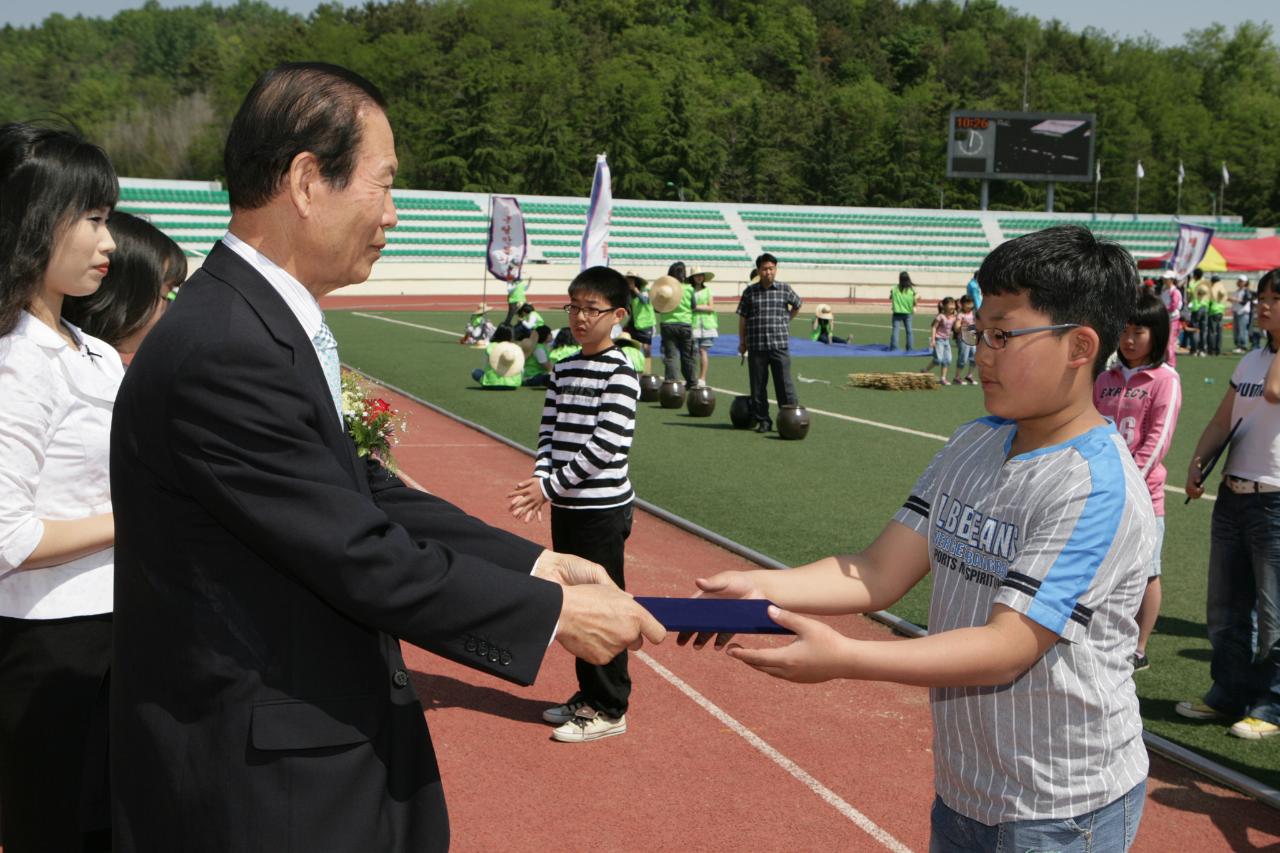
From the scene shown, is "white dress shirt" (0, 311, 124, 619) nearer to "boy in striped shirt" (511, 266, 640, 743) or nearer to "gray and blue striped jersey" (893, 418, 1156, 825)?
"gray and blue striped jersey" (893, 418, 1156, 825)

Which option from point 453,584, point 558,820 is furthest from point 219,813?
point 558,820

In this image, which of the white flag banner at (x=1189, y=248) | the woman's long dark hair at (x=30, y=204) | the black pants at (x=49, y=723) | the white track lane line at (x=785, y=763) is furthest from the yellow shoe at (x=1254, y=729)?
the white flag banner at (x=1189, y=248)

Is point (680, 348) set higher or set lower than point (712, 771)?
higher

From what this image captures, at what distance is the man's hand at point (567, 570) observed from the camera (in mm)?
2713

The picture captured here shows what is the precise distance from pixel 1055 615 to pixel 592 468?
354 centimetres

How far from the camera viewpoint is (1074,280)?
98.7 inches

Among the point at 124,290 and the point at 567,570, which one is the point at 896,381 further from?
the point at 567,570

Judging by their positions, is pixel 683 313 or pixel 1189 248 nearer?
pixel 683 313

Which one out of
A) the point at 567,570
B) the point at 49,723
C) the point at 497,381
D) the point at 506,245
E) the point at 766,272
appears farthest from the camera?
the point at 506,245

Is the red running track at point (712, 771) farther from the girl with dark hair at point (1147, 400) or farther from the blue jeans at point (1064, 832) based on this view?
the blue jeans at point (1064, 832)

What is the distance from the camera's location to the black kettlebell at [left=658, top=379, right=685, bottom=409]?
18094 mm

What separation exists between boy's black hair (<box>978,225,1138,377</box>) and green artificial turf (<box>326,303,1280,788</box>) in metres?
3.68

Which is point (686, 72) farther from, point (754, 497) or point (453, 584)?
point (453, 584)

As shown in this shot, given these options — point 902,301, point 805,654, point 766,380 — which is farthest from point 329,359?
point 902,301
